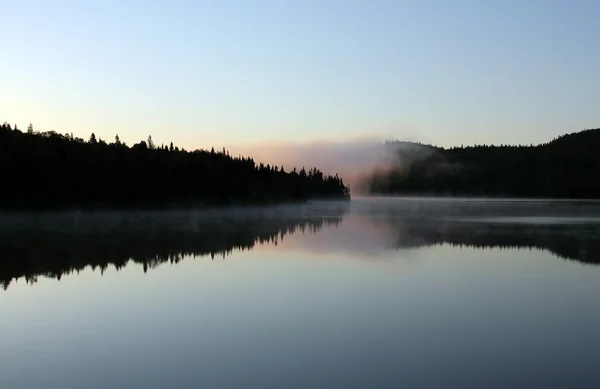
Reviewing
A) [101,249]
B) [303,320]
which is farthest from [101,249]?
[303,320]

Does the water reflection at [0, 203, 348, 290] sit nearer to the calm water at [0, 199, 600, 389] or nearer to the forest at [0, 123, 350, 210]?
the calm water at [0, 199, 600, 389]

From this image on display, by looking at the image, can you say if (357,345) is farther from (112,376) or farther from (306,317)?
(112,376)

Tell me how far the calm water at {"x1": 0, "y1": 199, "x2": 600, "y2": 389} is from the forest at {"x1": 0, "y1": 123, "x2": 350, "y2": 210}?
45782mm

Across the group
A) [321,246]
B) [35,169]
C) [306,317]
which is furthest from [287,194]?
[306,317]

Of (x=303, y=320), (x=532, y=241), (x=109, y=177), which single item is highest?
(x=109, y=177)

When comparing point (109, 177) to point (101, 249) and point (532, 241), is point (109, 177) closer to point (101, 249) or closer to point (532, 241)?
point (101, 249)

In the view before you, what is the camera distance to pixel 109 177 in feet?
263

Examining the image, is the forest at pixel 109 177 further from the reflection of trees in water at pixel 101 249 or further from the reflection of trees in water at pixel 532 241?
the reflection of trees in water at pixel 532 241

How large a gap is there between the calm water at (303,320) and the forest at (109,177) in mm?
45782

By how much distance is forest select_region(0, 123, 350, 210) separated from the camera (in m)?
69.7

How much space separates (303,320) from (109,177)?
7129 cm

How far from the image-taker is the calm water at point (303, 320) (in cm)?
966

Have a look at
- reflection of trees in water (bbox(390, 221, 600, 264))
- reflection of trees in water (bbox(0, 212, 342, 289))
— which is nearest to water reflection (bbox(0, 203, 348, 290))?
reflection of trees in water (bbox(0, 212, 342, 289))

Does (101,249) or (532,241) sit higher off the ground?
(532,241)
